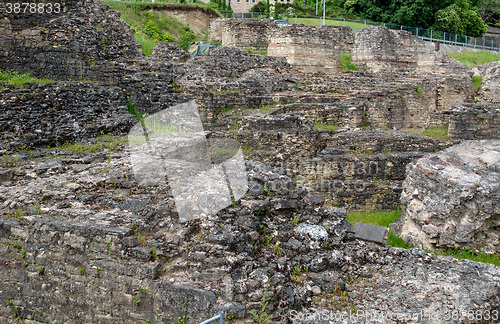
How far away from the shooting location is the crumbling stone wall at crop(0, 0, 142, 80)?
404 inches

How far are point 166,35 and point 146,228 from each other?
18.2 m

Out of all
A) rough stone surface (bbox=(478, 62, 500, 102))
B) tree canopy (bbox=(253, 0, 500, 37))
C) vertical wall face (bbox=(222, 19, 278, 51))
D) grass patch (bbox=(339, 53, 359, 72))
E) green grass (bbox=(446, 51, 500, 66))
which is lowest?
rough stone surface (bbox=(478, 62, 500, 102))

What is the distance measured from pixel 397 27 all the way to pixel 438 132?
17.4 meters

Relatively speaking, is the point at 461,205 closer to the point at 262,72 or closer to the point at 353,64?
the point at 262,72

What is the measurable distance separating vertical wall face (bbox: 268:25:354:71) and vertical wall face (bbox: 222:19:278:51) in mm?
882

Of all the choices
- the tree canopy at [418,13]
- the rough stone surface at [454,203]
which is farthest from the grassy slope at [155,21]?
the rough stone surface at [454,203]

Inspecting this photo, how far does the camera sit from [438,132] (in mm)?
12422

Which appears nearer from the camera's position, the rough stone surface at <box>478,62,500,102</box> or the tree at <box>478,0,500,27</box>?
the rough stone surface at <box>478,62,500,102</box>

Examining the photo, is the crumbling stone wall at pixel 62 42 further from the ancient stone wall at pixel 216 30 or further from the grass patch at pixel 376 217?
the ancient stone wall at pixel 216 30

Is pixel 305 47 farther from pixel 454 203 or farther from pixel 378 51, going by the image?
pixel 454 203

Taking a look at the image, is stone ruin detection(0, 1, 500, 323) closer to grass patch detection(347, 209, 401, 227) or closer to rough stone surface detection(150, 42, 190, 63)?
grass patch detection(347, 209, 401, 227)

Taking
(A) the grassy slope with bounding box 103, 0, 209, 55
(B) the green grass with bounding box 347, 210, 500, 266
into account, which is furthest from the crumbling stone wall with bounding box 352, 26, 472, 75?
(B) the green grass with bounding box 347, 210, 500, 266

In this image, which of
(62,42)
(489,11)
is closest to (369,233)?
(62,42)

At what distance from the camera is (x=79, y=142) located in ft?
28.8
